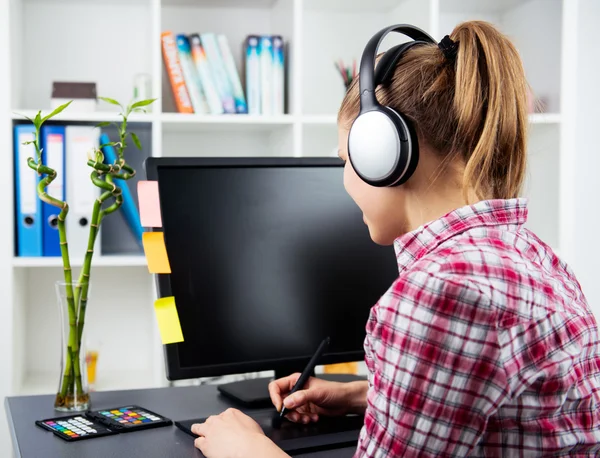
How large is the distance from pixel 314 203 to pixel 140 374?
1.20 metres

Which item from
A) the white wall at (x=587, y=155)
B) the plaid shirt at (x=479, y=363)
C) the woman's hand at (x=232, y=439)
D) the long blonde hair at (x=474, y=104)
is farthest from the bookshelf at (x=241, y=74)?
→ the plaid shirt at (x=479, y=363)

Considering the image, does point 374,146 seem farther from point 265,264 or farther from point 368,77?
point 265,264

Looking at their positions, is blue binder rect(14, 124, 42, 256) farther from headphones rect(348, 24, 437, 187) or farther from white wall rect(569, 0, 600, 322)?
white wall rect(569, 0, 600, 322)

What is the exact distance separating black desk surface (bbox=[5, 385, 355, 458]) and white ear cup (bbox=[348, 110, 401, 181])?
0.40 meters

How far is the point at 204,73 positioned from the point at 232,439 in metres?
1.41

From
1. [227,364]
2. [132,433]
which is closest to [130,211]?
[227,364]

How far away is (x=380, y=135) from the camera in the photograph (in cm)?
91

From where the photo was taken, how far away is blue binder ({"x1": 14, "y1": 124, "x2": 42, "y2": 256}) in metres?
2.04

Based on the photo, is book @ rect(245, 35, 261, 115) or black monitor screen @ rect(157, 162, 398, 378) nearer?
black monitor screen @ rect(157, 162, 398, 378)

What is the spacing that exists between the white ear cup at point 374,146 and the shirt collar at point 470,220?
3.5 inches

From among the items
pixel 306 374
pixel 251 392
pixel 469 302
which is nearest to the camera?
pixel 469 302

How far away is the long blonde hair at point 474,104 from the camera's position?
2.97 feet

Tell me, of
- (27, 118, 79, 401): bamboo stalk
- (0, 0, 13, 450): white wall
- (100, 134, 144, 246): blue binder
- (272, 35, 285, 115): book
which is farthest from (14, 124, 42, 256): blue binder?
(27, 118, 79, 401): bamboo stalk

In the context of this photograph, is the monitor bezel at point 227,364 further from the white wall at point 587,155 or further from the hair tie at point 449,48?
the white wall at point 587,155
